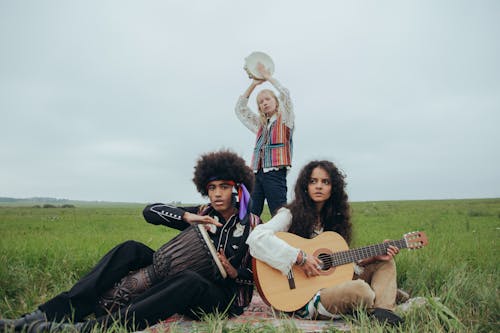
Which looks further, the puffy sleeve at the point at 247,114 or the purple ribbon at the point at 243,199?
the puffy sleeve at the point at 247,114

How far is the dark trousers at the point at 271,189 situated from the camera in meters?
5.67

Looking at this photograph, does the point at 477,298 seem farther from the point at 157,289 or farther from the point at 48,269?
the point at 48,269

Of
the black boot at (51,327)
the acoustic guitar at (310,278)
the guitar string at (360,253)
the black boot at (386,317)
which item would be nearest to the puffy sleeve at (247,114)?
the acoustic guitar at (310,278)

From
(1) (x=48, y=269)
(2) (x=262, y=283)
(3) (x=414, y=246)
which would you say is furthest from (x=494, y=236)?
(1) (x=48, y=269)

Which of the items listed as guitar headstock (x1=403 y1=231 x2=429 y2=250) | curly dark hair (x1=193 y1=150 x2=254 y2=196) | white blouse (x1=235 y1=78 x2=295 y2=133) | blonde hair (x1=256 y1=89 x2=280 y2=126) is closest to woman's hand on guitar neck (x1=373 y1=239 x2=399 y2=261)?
guitar headstock (x1=403 y1=231 x2=429 y2=250)

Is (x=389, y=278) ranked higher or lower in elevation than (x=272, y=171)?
lower

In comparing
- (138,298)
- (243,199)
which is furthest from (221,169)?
(138,298)

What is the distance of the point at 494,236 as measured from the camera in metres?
8.08

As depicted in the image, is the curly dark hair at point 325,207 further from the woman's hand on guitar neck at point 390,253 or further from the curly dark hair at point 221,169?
the curly dark hair at point 221,169

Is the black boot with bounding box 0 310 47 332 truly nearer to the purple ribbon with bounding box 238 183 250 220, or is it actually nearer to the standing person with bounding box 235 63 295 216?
the purple ribbon with bounding box 238 183 250 220

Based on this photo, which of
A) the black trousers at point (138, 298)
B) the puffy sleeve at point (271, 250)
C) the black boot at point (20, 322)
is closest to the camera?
the black boot at point (20, 322)

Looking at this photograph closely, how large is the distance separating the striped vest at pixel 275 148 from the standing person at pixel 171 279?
1.38m

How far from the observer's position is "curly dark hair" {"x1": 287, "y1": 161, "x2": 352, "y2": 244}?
13.1ft

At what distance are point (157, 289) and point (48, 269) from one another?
2711 millimetres
